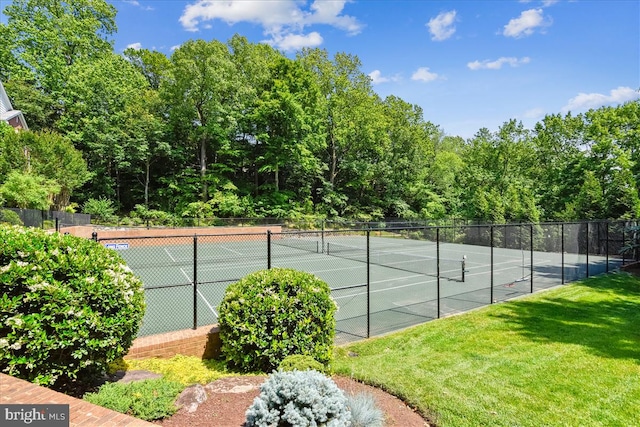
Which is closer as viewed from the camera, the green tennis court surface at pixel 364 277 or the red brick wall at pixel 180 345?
the red brick wall at pixel 180 345

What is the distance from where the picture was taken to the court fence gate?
8141mm

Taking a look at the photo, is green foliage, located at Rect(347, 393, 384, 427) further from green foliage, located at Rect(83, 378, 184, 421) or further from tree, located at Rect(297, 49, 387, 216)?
tree, located at Rect(297, 49, 387, 216)

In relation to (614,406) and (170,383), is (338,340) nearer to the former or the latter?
(170,383)

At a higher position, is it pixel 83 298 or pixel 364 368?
pixel 83 298

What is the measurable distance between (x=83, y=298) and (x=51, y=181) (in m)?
23.9

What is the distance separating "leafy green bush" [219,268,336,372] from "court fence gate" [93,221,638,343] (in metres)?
0.87

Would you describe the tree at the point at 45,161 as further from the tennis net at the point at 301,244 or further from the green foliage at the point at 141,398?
the green foliage at the point at 141,398

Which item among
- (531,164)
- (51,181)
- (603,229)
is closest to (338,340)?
(603,229)

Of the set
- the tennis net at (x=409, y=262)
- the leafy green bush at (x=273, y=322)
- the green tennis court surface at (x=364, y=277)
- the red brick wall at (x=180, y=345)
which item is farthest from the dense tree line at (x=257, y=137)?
the leafy green bush at (x=273, y=322)

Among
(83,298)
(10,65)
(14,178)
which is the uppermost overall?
(10,65)

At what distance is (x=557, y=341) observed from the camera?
6586 mm

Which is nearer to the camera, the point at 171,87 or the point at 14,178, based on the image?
the point at 14,178

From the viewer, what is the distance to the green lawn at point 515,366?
407 cm

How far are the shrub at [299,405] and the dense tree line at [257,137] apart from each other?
27513 mm
